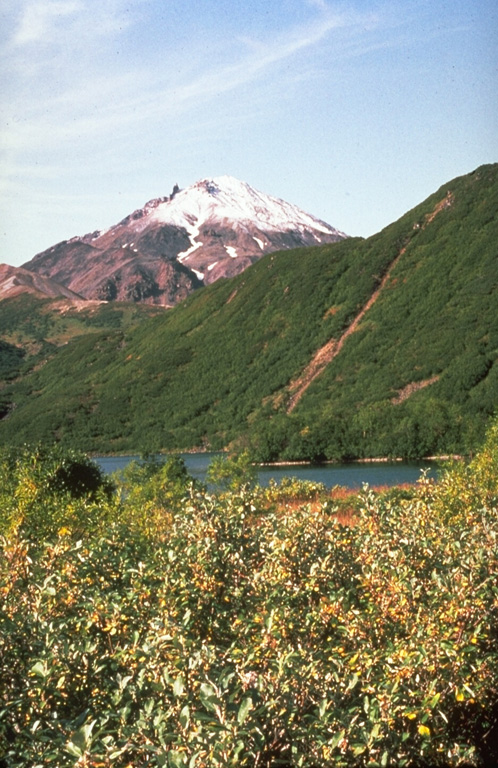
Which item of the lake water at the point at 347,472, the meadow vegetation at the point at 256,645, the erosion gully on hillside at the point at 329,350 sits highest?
the erosion gully on hillside at the point at 329,350

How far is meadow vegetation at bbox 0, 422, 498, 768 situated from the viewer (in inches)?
225

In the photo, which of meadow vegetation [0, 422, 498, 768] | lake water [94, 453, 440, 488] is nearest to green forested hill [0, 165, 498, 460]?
lake water [94, 453, 440, 488]

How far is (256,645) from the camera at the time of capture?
7027mm

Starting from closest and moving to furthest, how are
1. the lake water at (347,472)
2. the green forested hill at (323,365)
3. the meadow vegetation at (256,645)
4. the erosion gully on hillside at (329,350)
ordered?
the meadow vegetation at (256,645), the lake water at (347,472), the green forested hill at (323,365), the erosion gully on hillside at (329,350)

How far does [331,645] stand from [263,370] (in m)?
143

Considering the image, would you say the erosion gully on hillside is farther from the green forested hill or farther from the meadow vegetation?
the meadow vegetation

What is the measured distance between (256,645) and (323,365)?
13501 cm

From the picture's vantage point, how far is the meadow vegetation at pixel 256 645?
5.73 m

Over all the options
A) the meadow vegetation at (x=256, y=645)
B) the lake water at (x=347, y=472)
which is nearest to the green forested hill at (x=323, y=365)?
the lake water at (x=347, y=472)

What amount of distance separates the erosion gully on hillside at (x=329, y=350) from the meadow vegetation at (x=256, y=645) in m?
123

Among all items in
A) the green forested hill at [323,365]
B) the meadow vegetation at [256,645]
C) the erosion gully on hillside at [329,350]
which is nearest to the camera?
the meadow vegetation at [256,645]

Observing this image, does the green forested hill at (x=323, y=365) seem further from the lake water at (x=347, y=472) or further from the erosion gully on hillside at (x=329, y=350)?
the lake water at (x=347, y=472)

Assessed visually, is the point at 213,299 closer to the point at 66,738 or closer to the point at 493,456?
the point at 493,456

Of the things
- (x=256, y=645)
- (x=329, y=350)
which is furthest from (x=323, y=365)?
(x=256, y=645)
